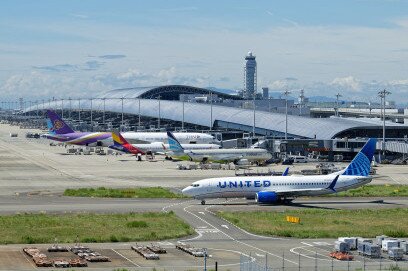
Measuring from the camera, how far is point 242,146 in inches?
7505

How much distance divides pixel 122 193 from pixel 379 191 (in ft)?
102

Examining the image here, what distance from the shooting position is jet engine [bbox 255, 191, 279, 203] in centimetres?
8906

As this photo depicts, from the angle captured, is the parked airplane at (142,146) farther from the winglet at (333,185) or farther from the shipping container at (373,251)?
the shipping container at (373,251)

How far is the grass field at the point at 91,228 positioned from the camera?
66.0m

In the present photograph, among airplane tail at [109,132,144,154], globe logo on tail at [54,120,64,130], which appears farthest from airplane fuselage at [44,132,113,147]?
airplane tail at [109,132,144,154]

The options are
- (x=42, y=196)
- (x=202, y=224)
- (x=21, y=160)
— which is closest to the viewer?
(x=202, y=224)

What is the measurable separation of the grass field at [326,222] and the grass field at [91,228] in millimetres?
6096

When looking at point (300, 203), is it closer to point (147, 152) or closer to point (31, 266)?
point (31, 266)

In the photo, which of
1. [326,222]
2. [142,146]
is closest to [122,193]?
[326,222]

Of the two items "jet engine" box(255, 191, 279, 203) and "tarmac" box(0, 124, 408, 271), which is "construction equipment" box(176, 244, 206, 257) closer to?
"tarmac" box(0, 124, 408, 271)

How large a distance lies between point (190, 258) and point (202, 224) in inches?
674

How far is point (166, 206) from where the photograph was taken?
8831 centimetres

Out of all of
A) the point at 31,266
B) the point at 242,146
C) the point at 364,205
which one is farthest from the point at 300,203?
the point at 242,146

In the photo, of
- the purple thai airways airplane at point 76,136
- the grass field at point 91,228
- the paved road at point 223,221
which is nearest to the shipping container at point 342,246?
the paved road at point 223,221
